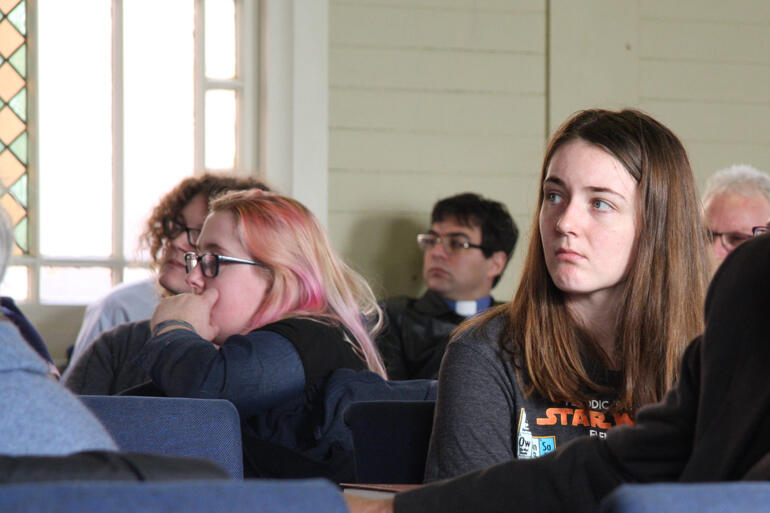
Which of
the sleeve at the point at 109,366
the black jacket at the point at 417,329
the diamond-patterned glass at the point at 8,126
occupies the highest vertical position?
the diamond-patterned glass at the point at 8,126

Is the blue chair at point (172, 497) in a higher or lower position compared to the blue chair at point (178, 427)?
higher

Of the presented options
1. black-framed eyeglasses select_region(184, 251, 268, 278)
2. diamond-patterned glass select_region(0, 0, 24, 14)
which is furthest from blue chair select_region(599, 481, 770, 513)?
diamond-patterned glass select_region(0, 0, 24, 14)

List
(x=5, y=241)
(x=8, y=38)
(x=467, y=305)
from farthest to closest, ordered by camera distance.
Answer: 1. (x=467, y=305)
2. (x=8, y=38)
3. (x=5, y=241)

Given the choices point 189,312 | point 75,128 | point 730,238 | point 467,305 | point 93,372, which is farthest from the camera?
point 467,305

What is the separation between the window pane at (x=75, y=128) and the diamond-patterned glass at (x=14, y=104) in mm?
66

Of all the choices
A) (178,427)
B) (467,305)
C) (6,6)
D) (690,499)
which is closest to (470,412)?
(178,427)

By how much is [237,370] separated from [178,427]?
40cm

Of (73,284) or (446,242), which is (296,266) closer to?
(446,242)

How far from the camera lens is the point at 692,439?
105 centimetres

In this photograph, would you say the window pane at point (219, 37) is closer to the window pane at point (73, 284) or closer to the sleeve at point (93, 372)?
the window pane at point (73, 284)

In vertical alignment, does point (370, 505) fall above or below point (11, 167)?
below

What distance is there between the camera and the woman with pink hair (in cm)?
210

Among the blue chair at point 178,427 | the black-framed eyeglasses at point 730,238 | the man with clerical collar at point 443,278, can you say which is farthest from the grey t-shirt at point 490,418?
the man with clerical collar at point 443,278

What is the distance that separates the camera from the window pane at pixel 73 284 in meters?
4.02
